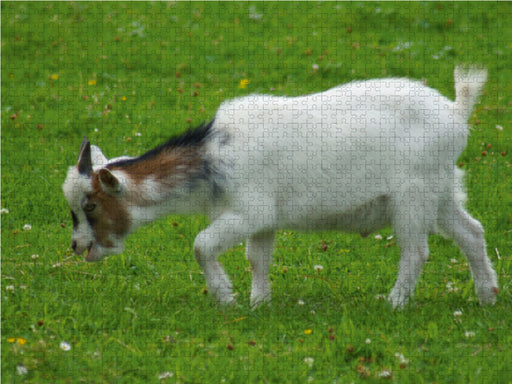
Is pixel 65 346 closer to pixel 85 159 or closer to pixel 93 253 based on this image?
pixel 93 253

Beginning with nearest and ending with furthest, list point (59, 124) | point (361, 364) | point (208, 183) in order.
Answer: point (361, 364) < point (208, 183) < point (59, 124)

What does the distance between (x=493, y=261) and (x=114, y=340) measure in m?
3.73

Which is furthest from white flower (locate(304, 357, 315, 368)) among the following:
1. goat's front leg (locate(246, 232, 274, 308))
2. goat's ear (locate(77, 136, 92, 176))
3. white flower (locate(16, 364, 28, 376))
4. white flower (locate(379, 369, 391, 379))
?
goat's ear (locate(77, 136, 92, 176))

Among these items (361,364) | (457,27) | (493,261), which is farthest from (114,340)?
(457,27)

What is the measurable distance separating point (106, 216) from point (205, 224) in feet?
7.89

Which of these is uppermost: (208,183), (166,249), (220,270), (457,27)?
(208,183)

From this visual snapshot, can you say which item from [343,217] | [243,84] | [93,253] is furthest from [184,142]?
[243,84]

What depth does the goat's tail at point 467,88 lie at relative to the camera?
6523mm

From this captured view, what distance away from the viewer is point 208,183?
600 cm

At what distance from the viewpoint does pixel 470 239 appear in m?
6.48

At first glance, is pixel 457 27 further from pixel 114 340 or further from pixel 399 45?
pixel 114 340

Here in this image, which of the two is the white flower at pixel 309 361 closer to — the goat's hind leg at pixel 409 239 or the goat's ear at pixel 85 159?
the goat's hind leg at pixel 409 239

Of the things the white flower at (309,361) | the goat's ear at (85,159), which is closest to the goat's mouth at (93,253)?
the goat's ear at (85,159)

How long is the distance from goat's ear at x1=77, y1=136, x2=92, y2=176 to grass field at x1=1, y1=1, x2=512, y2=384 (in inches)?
36.8
